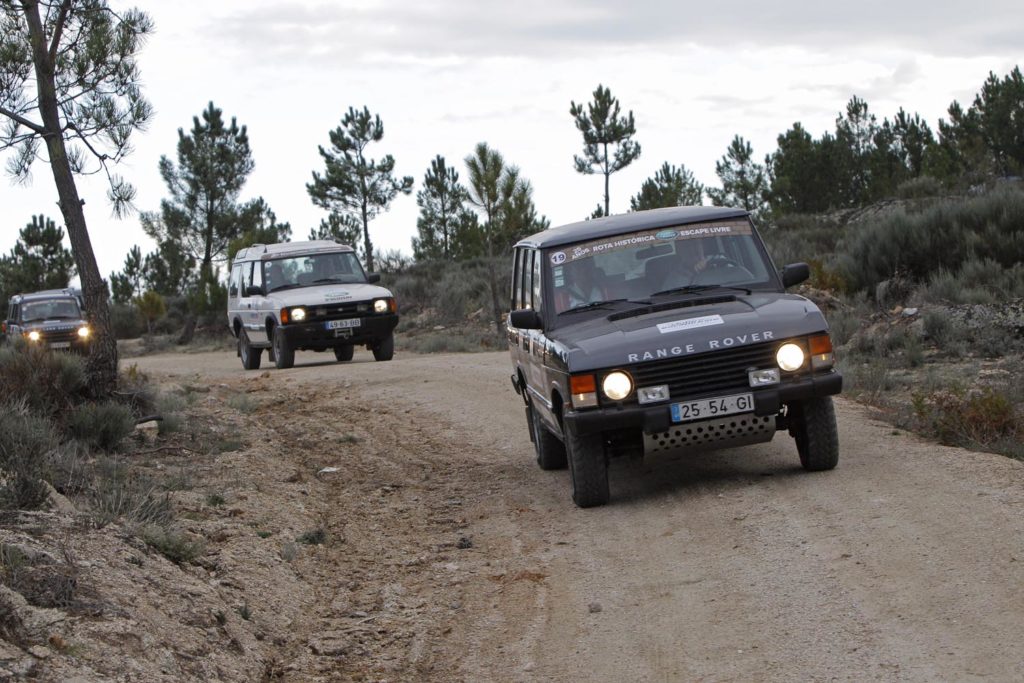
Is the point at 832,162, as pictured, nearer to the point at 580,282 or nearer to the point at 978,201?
the point at 978,201

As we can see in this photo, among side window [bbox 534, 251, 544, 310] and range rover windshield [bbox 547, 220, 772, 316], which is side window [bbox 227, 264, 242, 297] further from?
range rover windshield [bbox 547, 220, 772, 316]

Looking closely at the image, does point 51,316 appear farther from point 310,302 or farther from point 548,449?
point 548,449

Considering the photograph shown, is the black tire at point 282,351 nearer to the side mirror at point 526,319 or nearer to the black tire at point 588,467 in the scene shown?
the side mirror at point 526,319

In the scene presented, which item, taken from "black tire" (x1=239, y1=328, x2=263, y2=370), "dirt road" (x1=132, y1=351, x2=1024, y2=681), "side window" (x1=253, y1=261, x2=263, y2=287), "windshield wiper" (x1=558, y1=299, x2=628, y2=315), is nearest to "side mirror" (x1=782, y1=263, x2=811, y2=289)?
"windshield wiper" (x1=558, y1=299, x2=628, y2=315)

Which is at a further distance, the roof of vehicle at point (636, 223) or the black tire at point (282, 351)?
the black tire at point (282, 351)

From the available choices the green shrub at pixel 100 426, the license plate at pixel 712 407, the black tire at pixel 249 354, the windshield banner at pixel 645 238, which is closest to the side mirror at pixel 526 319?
the windshield banner at pixel 645 238

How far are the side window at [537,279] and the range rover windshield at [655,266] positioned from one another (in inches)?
5.2

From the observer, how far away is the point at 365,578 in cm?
663

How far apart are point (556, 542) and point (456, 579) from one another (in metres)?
0.71

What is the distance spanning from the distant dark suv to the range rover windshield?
743 inches

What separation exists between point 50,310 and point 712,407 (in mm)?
22257

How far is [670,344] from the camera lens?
6996mm

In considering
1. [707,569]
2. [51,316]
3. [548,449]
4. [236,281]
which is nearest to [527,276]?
[548,449]

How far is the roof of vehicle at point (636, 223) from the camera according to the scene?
824cm
